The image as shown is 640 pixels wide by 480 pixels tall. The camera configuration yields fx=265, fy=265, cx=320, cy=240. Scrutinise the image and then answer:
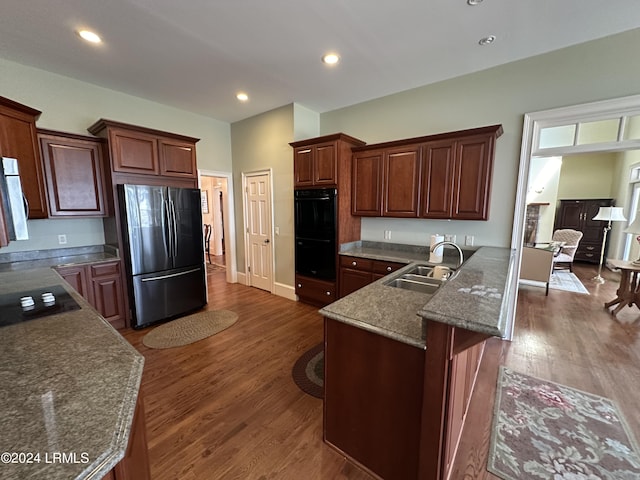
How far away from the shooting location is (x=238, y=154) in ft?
15.8

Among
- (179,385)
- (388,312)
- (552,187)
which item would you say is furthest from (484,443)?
(552,187)

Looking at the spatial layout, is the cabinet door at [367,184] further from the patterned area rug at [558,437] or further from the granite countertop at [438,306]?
the patterned area rug at [558,437]

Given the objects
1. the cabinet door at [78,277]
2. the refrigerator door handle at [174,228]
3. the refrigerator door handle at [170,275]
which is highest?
the refrigerator door handle at [174,228]

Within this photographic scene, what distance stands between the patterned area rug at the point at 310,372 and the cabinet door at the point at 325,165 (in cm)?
215

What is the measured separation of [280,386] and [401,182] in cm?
267

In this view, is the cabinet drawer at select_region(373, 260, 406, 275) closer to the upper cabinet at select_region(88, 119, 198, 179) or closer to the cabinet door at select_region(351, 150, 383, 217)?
the cabinet door at select_region(351, 150, 383, 217)

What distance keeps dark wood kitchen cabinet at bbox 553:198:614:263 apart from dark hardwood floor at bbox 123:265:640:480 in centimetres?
421

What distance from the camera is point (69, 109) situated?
3.17 meters

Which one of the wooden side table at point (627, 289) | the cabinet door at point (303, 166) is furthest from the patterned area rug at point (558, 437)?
the cabinet door at point (303, 166)

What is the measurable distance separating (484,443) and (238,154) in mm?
4926

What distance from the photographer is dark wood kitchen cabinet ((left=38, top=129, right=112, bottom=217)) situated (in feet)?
9.44

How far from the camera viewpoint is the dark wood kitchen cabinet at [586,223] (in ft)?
22.7

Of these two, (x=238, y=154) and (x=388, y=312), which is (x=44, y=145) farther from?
(x=388, y=312)

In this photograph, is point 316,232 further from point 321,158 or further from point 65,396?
point 65,396
